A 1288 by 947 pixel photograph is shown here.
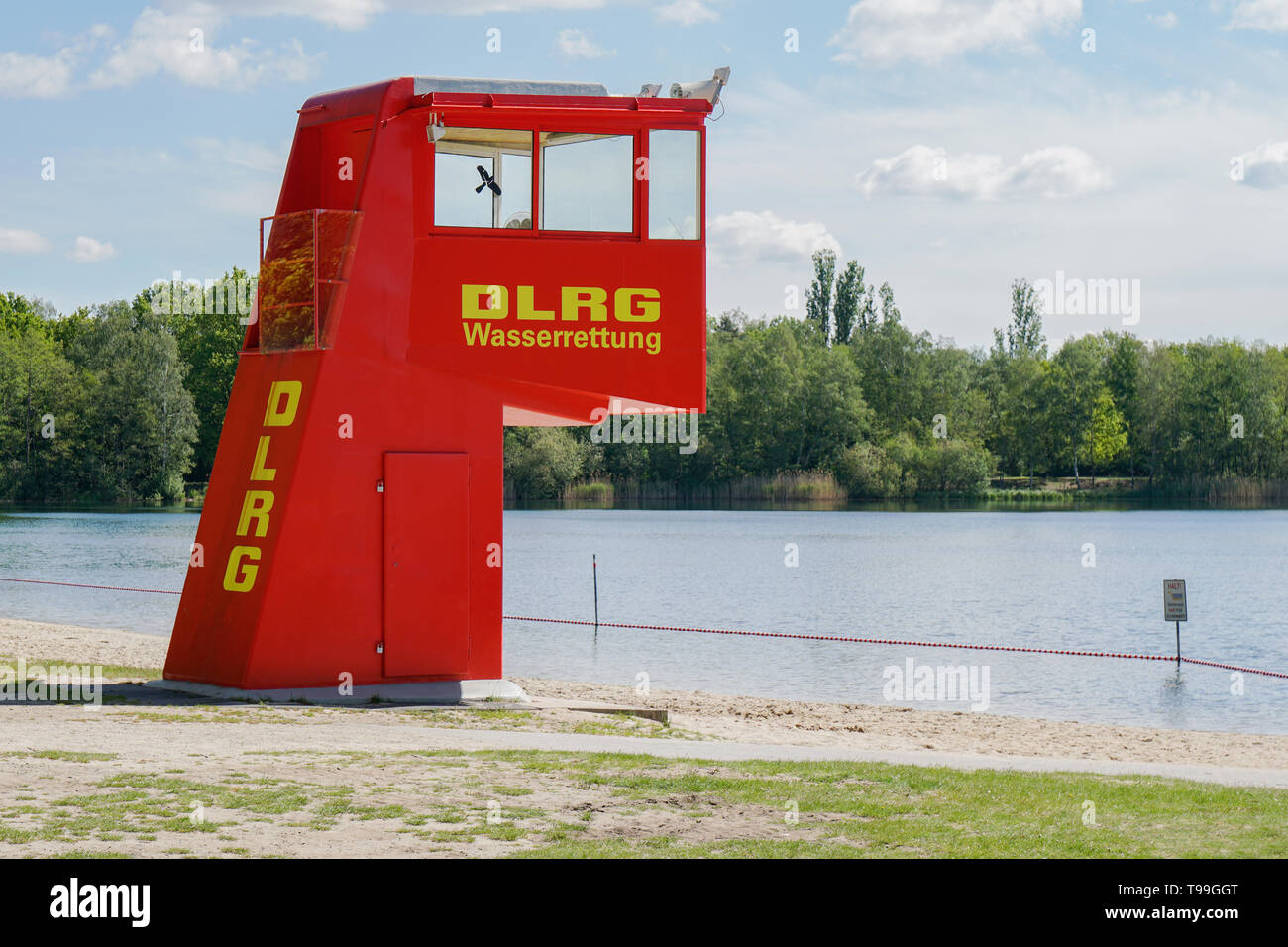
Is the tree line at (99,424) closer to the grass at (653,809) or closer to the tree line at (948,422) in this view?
the tree line at (948,422)

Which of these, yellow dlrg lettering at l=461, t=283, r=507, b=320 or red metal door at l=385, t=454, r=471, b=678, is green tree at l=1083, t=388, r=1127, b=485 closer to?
yellow dlrg lettering at l=461, t=283, r=507, b=320

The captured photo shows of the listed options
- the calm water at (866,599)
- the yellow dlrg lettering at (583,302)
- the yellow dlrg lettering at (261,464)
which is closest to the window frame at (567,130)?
the yellow dlrg lettering at (583,302)

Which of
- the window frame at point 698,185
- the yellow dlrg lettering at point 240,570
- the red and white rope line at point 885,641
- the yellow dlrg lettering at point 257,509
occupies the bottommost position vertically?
the red and white rope line at point 885,641

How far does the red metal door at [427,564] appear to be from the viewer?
16.4 meters

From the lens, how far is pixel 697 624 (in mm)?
35938

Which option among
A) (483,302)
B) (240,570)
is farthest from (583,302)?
(240,570)

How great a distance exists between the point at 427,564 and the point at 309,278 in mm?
3791

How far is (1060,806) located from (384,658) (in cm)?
874

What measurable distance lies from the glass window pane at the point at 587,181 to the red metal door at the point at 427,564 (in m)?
3.39

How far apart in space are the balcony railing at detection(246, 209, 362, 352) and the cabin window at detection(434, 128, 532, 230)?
1257 millimetres

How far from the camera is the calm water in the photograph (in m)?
25.6

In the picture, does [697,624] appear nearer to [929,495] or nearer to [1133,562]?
[1133,562]

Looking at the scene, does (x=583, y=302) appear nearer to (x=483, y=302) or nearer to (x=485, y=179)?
(x=483, y=302)
